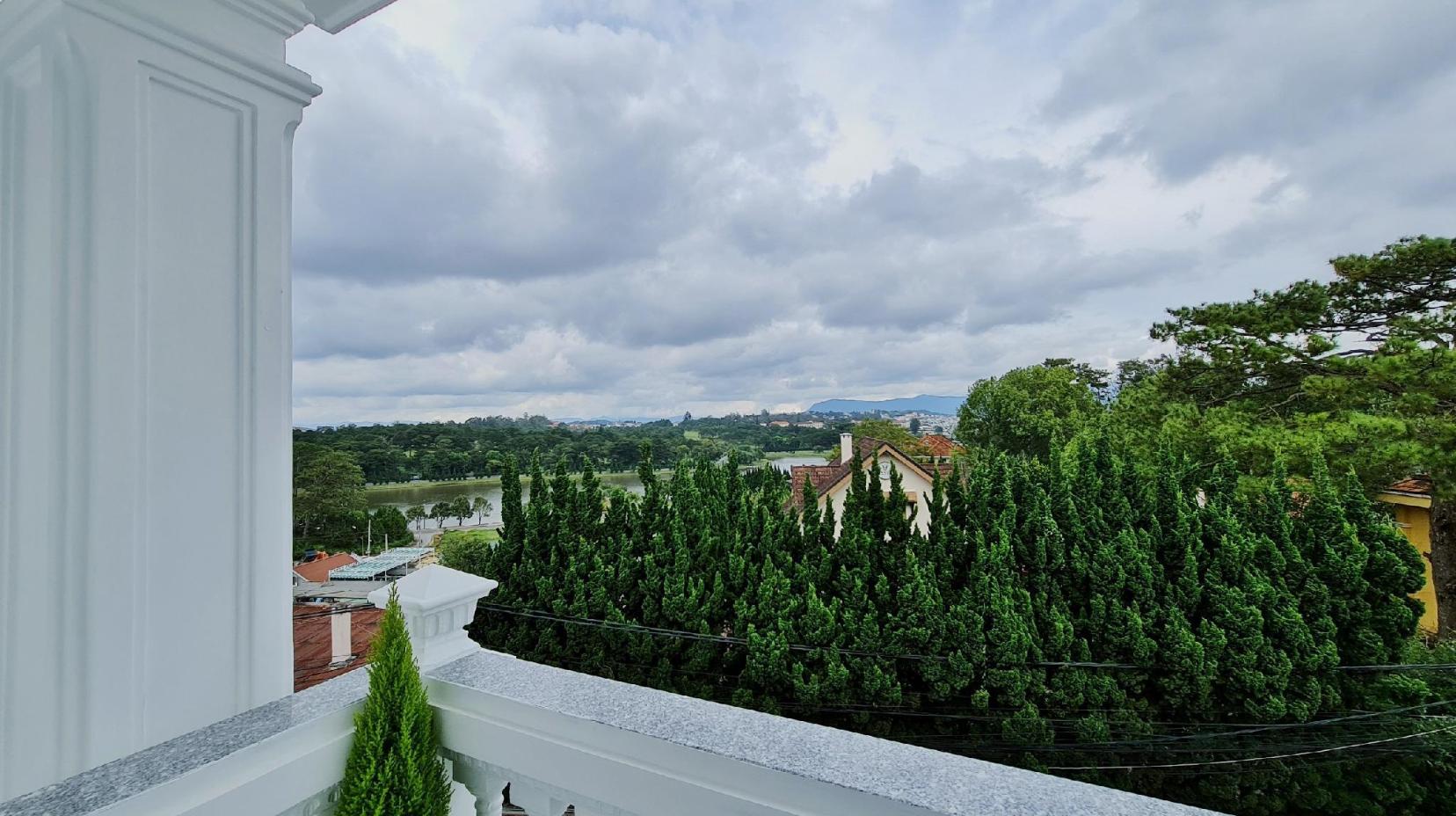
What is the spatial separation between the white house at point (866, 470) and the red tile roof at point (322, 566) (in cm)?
249

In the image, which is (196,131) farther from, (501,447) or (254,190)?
(501,447)

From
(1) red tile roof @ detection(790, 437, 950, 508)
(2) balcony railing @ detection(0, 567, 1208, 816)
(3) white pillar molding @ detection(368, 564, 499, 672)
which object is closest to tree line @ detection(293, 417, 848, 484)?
(1) red tile roof @ detection(790, 437, 950, 508)

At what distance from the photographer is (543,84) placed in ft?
8.39

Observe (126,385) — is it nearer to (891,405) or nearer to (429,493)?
(429,493)

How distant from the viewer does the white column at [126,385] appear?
0.56m

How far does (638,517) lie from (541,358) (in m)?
1.11

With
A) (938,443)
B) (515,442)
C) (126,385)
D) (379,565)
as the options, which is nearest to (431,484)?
(379,565)

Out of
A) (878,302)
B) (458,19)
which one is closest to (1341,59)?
(878,302)

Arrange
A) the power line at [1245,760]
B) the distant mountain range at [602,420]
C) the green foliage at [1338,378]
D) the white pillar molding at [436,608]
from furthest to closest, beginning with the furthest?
the green foliage at [1338,378] → the power line at [1245,760] → the distant mountain range at [602,420] → the white pillar molding at [436,608]

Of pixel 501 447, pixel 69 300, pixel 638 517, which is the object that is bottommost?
pixel 638 517

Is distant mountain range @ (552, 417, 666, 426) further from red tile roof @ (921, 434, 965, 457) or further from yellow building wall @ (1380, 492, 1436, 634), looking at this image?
yellow building wall @ (1380, 492, 1436, 634)

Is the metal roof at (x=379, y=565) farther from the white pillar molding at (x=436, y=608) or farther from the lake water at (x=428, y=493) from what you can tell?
the white pillar molding at (x=436, y=608)

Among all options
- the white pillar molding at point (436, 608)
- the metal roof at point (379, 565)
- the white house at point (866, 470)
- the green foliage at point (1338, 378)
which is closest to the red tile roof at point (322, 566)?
the metal roof at point (379, 565)

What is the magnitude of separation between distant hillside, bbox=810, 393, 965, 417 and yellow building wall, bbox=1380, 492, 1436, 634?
3210 mm
